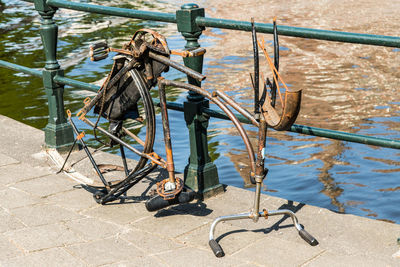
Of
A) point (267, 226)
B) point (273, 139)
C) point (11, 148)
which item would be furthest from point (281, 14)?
point (267, 226)

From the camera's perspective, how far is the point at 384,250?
3322 millimetres

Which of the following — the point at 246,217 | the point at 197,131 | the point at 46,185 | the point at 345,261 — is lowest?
the point at 46,185

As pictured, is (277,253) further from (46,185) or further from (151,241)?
(46,185)

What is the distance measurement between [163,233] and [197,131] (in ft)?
2.63

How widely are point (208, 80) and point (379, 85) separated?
2568mm

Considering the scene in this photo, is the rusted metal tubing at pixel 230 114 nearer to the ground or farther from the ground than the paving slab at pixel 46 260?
farther from the ground

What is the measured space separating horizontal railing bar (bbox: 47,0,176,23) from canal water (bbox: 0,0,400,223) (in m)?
2.30

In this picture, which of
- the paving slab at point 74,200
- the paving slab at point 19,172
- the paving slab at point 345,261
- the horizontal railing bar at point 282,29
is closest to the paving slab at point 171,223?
the paving slab at point 74,200

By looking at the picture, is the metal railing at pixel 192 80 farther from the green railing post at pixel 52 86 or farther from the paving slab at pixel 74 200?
the paving slab at pixel 74 200

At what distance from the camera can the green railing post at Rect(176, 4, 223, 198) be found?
158 inches

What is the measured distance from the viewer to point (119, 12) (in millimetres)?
4422

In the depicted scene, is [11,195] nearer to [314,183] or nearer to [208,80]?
[314,183]

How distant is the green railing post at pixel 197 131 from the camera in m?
4.02

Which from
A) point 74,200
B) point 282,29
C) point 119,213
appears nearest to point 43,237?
point 119,213
